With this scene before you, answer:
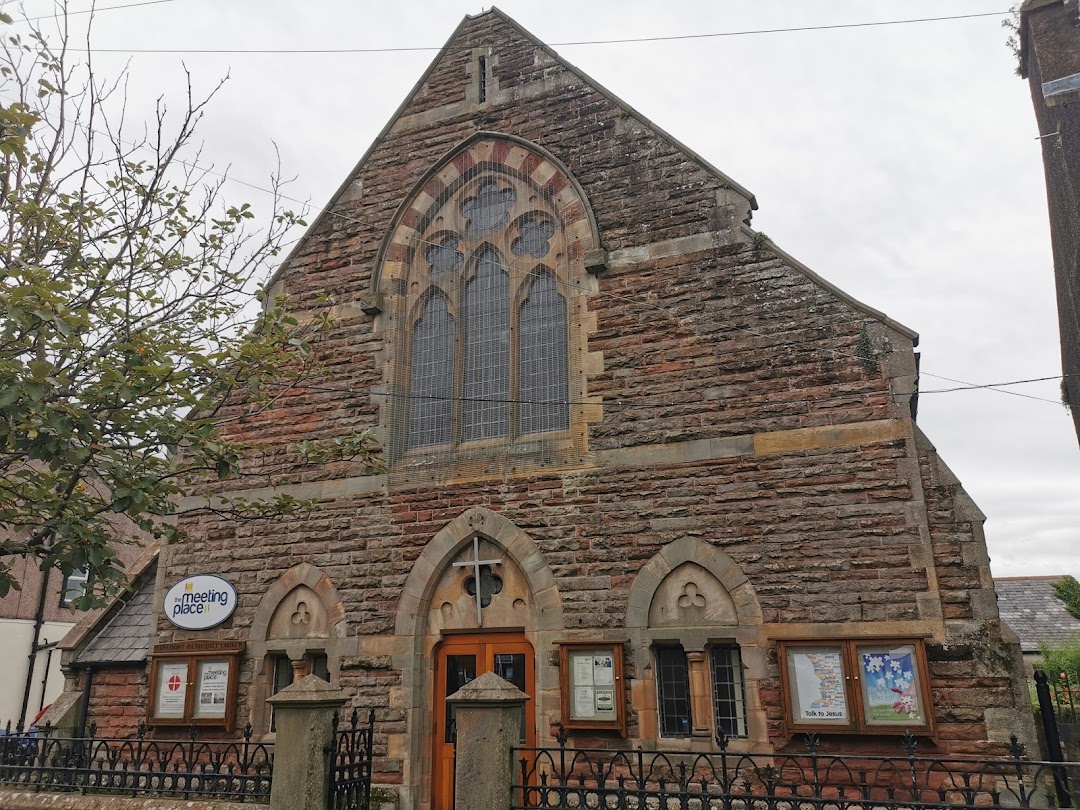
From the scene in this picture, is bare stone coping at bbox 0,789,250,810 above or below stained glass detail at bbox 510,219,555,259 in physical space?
below

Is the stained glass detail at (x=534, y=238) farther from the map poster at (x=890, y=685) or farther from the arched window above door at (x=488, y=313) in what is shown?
the map poster at (x=890, y=685)

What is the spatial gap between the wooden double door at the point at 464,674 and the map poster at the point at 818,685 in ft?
9.86

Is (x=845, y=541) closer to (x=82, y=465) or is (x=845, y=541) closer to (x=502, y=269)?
(x=502, y=269)

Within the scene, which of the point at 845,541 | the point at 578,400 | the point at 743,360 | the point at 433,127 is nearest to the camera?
the point at 845,541

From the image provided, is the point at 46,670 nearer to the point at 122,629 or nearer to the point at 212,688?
the point at 122,629

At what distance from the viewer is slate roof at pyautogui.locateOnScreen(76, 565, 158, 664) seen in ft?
37.9

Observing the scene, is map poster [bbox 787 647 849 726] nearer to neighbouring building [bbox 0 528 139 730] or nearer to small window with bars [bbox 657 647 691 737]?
small window with bars [bbox 657 647 691 737]

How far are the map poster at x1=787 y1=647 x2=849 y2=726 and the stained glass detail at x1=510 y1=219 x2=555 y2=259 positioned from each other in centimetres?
601

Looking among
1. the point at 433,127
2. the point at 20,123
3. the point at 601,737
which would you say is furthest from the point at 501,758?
the point at 433,127

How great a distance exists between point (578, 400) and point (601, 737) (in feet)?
12.8

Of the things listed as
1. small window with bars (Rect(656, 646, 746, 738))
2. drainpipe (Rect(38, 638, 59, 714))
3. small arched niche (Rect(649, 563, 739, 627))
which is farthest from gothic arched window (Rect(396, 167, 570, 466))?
drainpipe (Rect(38, 638, 59, 714))

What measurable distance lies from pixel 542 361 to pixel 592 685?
13.4 ft

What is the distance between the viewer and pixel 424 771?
32.4ft

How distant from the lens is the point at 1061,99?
11.9 meters
